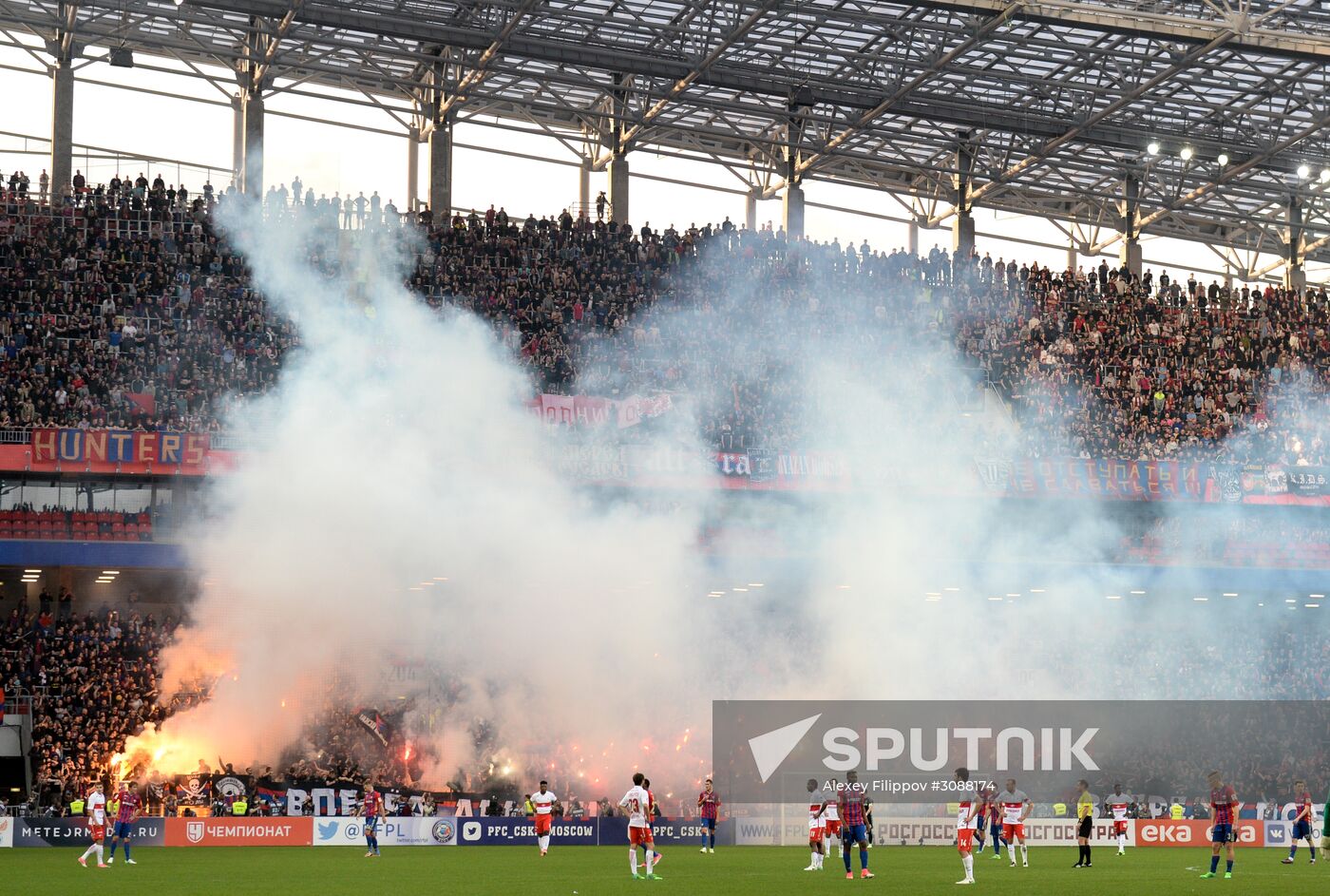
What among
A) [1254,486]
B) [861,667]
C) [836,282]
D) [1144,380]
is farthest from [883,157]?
[861,667]

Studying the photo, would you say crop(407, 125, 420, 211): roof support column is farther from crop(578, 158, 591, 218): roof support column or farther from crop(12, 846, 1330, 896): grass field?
crop(12, 846, 1330, 896): grass field

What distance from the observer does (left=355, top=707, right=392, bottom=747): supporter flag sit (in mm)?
36844

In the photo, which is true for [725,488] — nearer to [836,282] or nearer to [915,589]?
[915,589]

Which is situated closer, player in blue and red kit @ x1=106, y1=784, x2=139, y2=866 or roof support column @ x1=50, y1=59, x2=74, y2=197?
player in blue and red kit @ x1=106, y1=784, x2=139, y2=866

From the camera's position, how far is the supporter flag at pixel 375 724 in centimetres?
3684

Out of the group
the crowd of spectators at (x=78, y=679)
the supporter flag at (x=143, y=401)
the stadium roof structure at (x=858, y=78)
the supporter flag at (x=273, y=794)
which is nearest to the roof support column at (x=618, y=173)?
the stadium roof structure at (x=858, y=78)

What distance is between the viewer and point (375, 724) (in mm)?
36906

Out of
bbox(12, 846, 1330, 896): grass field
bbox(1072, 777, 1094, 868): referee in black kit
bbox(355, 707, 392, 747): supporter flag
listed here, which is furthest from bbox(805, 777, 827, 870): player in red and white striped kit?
bbox(355, 707, 392, 747): supporter flag

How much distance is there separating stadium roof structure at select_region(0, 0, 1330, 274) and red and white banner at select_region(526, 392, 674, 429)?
1116 centimetres

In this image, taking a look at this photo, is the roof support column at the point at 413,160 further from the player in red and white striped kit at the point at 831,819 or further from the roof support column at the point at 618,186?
the player in red and white striped kit at the point at 831,819

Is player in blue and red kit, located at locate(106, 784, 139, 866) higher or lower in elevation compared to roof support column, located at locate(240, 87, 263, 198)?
lower

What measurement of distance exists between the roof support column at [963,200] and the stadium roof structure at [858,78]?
8.3 inches

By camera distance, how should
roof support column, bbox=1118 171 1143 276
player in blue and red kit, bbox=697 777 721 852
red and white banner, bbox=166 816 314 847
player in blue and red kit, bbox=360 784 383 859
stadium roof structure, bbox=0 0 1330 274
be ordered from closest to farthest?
player in blue and red kit, bbox=360 784 383 859 → player in blue and red kit, bbox=697 777 721 852 → red and white banner, bbox=166 816 314 847 → stadium roof structure, bbox=0 0 1330 274 → roof support column, bbox=1118 171 1143 276

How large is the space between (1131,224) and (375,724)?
3287cm
